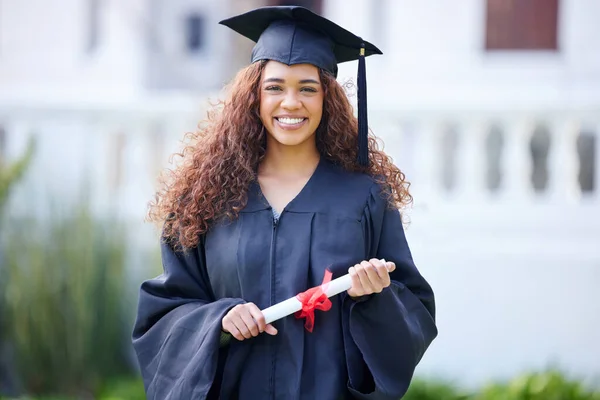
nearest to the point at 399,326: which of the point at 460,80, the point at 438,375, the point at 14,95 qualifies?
the point at 438,375

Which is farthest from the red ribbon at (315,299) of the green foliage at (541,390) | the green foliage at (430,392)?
the green foliage at (430,392)

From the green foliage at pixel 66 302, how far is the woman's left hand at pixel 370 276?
3862 millimetres

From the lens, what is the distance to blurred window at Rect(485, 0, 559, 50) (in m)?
8.85

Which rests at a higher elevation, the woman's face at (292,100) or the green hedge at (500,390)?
the woman's face at (292,100)

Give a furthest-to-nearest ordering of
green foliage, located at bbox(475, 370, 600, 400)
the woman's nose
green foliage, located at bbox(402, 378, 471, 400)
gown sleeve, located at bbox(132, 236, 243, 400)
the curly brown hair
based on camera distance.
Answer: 1. green foliage, located at bbox(402, 378, 471, 400)
2. green foliage, located at bbox(475, 370, 600, 400)
3. the curly brown hair
4. the woman's nose
5. gown sleeve, located at bbox(132, 236, 243, 400)

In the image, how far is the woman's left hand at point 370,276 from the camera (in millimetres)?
2793

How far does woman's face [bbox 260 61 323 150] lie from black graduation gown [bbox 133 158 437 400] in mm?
171

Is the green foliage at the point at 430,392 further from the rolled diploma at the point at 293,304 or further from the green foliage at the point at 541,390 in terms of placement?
the rolled diploma at the point at 293,304

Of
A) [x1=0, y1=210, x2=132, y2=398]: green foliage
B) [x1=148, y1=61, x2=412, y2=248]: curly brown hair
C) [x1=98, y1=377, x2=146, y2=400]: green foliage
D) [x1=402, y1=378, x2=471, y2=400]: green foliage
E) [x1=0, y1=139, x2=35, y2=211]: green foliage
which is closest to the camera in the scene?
[x1=148, y1=61, x2=412, y2=248]: curly brown hair

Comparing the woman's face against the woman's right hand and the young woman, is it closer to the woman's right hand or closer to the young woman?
the young woman

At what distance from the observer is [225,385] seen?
300cm

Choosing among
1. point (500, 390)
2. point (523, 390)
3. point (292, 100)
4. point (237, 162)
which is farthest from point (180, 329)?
point (500, 390)

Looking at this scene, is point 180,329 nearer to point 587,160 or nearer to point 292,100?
point 292,100

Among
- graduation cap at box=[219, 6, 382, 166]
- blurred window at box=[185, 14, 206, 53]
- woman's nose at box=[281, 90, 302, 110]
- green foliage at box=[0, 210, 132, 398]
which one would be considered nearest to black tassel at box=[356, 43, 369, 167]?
graduation cap at box=[219, 6, 382, 166]
